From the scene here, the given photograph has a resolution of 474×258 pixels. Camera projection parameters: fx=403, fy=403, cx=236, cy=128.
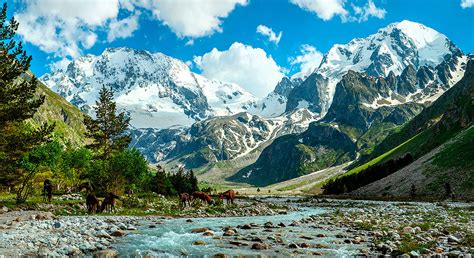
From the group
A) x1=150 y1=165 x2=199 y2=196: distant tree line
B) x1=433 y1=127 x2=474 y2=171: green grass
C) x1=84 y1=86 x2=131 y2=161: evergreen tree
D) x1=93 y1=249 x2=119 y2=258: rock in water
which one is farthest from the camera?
x1=150 y1=165 x2=199 y2=196: distant tree line

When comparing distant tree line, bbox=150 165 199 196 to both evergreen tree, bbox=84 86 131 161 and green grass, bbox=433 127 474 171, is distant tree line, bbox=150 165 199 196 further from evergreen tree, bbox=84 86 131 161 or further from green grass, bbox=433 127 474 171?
green grass, bbox=433 127 474 171

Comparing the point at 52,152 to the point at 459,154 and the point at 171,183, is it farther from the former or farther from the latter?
the point at 459,154

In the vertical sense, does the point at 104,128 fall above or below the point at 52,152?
A: above

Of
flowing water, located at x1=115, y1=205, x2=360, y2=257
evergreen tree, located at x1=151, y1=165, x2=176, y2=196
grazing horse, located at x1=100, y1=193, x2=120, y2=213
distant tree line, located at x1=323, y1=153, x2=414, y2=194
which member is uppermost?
distant tree line, located at x1=323, y1=153, x2=414, y2=194

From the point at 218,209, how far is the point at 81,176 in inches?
2254

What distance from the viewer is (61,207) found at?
47531 mm

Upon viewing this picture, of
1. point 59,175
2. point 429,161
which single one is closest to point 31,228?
point 59,175

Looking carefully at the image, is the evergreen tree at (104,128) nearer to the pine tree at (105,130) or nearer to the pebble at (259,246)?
the pine tree at (105,130)

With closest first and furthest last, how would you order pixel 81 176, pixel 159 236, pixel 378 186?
1. pixel 159 236
2. pixel 81 176
3. pixel 378 186

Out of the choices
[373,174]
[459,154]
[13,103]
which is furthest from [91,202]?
[373,174]

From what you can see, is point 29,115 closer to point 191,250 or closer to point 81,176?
point 191,250

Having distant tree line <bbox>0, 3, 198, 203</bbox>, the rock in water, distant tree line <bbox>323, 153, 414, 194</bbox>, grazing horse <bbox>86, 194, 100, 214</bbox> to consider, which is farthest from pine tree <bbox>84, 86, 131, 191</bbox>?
distant tree line <bbox>323, 153, 414, 194</bbox>

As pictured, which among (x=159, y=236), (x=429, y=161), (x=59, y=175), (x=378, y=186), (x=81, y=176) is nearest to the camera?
(x=159, y=236)

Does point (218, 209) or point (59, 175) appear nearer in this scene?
point (218, 209)
